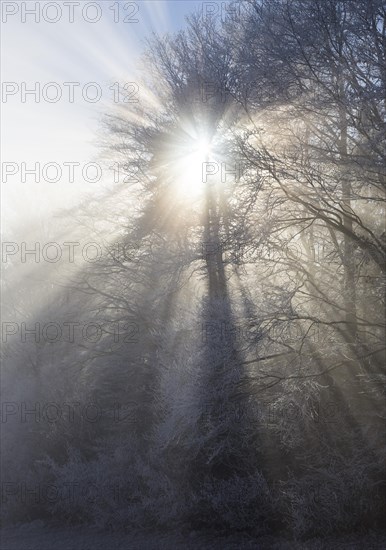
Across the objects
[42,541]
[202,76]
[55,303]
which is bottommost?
[42,541]

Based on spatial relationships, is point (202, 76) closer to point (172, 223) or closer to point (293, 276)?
point (172, 223)

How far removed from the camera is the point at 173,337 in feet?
53.1

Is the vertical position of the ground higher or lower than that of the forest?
lower

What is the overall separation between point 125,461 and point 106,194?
7.36 metres

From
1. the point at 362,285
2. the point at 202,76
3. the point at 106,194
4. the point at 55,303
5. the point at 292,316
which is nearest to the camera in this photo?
the point at 292,316

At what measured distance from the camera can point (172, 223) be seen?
19.0m

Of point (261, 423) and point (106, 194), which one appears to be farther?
point (106, 194)

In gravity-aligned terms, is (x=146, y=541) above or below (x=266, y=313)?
below

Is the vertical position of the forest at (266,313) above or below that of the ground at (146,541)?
above

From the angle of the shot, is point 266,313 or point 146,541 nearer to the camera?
point 266,313

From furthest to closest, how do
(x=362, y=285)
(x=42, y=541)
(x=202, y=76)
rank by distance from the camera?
(x=202, y=76)
(x=42, y=541)
(x=362, y=285)

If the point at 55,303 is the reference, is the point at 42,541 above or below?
below

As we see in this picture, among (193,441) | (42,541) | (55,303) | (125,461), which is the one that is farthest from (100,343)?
(193,441)

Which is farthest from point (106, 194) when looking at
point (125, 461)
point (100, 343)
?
point (125, 461)
